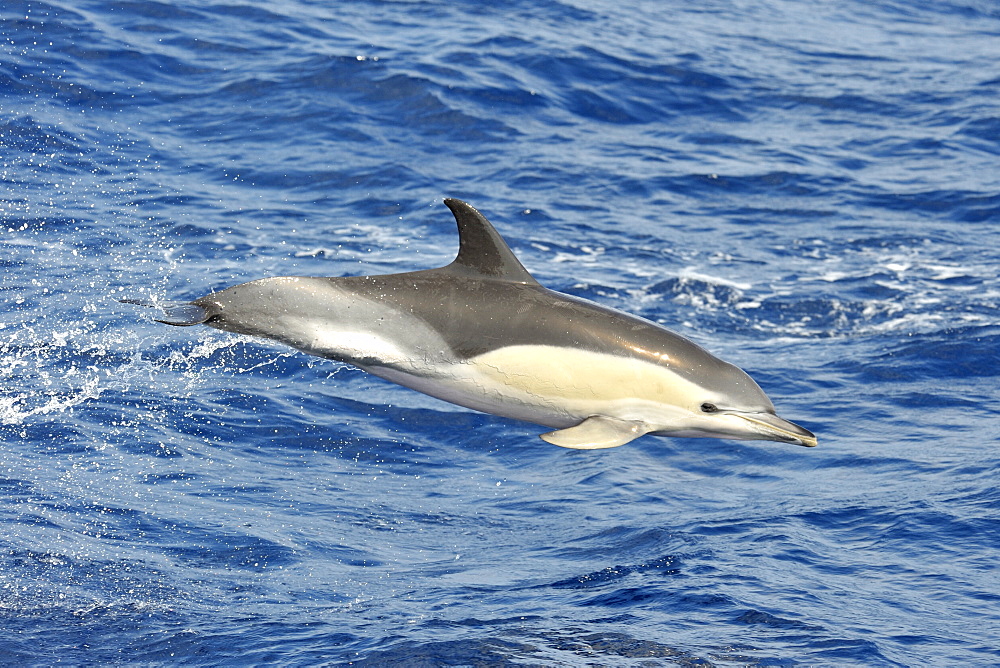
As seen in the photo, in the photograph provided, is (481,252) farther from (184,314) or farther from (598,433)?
(184,314)

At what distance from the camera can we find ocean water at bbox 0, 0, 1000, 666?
299 inches

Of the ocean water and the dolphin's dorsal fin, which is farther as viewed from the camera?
the ocean water

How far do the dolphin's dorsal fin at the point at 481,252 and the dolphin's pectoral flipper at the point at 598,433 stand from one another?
2.45ft

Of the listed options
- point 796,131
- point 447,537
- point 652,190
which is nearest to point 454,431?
point 447,537

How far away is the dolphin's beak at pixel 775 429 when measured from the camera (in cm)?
613

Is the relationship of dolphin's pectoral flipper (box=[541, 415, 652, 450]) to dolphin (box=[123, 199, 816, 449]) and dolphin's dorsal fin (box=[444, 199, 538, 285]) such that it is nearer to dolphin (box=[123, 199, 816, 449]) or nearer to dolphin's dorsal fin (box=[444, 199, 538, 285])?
dolphin (box=[123, 199, 816, 449])

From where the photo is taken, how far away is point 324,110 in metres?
17.6

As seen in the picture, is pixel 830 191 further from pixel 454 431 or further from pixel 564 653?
pixel 564 653

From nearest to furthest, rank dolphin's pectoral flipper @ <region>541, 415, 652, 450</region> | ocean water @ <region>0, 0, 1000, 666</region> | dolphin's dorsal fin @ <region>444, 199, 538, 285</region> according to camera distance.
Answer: dolphin's pectoral flipper @ <region>541, 415, 652, 450</region>
dolphin's dorsal fin @ <region>444, 199, 538, 285</region>
ocean water @ <region>0, 0, 1000, 666</region>

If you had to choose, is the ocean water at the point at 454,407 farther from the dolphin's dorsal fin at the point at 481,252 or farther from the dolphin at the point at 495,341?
the dolphin's dorsal fin at the point at 481,252

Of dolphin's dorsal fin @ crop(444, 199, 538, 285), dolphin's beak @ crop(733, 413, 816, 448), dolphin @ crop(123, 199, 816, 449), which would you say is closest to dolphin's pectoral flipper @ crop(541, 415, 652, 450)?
Answer: dolphin @ crop(123, 199, 816, 449)

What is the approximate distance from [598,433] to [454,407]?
16.7 ft

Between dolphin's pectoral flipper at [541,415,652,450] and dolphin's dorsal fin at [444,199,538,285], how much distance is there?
2.45 feet

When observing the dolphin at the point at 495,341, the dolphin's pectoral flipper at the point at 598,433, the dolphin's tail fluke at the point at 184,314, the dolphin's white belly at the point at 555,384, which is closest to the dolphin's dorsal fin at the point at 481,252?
the dolphin at the point at 495,341
